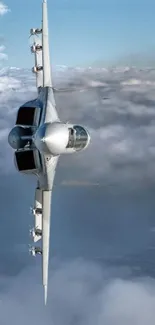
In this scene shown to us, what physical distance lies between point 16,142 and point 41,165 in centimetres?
76

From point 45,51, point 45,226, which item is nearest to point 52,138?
point 45,226

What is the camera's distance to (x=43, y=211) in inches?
537

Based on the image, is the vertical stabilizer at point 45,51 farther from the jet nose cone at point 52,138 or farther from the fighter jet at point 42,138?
the jet nose cone at point 52,138

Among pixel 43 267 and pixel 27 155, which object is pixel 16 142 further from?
pixel 43 267

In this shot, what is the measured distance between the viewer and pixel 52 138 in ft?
33.1

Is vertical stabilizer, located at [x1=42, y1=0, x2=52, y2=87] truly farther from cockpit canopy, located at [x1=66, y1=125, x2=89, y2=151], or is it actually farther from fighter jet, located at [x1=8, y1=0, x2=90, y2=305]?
cockpit canopy, located at [x1=66, y1=125, x2=89, y2=151]

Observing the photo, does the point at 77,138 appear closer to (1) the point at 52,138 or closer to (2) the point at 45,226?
(1) the point at 52,138

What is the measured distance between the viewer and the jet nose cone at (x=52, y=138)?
10.1 metres

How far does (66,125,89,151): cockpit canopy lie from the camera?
11.0 m

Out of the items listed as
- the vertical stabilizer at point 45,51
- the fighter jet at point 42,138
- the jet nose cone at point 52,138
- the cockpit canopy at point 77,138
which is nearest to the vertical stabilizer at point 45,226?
the fighter jet at point 42,138

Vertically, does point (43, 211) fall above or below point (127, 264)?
above

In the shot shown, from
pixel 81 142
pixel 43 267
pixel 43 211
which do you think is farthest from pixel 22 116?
pixel 43 267

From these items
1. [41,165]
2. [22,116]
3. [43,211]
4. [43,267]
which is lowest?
[43,267]

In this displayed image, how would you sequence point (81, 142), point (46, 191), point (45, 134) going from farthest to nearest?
point (46, 191) < point (81, 142) < point (45, 134)
